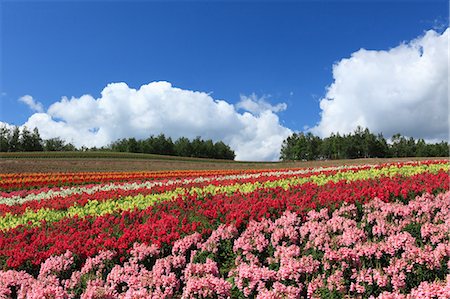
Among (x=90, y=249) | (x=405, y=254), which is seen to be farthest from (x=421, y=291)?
(x=90, y=249)

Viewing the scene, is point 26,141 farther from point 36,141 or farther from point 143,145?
point 143,145

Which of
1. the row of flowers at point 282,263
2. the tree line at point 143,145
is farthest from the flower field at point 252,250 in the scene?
the tree line at point 143,145

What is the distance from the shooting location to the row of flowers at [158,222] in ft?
23.8

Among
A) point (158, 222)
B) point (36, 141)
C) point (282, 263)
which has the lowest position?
point (282, 263)

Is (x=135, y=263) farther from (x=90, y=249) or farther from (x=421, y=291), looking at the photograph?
(x=421, y=291)

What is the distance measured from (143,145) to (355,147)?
2040 inches

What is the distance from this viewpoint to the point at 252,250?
22.2 feet

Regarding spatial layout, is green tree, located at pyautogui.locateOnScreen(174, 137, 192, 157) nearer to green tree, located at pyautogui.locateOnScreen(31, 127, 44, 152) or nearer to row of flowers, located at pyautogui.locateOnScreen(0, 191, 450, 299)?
green tree, located at pyautogui.locateOnScreen(31, 127, 44, 152)

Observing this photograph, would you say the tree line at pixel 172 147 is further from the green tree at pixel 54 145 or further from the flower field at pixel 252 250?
the flower field at pixel 252 250

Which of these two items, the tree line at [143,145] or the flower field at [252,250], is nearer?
the flower field at [252,250]

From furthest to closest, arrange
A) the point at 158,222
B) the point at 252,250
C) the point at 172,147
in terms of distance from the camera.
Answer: the point at 172,147 → the point at 158,222 → the point at 252,250

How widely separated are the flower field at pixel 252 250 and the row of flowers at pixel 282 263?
0.02 m

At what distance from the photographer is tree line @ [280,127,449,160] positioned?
9388 cm

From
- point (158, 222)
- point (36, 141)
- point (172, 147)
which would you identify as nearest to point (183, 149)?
point (172, 147)
